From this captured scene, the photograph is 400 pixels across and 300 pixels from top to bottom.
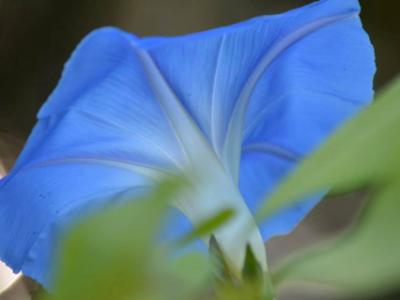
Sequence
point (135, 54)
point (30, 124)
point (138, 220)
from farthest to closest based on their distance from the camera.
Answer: point (30, 124) → point (135, 54) → point (138, 220)

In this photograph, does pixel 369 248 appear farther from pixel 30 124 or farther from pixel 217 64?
pixel 30 124

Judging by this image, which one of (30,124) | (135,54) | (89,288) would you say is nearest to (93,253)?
(89,288)

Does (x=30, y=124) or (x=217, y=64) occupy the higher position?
(x=217, y=64)

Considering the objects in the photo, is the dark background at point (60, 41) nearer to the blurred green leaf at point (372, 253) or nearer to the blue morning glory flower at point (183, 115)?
the blue morning glory flower at point (183, 115)

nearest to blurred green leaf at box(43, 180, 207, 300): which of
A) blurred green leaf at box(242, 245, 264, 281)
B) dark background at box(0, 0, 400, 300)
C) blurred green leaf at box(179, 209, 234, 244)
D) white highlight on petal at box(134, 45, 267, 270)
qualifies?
blurred green leaf at box(179, 209, 234, 244)

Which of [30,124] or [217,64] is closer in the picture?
[217,64]

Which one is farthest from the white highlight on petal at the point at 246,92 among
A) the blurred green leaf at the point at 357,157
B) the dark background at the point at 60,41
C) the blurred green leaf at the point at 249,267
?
the dark background at the point at 60,41

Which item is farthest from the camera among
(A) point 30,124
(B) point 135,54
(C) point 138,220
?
(A) point 30,124

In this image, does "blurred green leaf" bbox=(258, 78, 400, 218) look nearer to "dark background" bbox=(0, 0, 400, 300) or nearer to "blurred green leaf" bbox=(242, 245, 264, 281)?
"blurred green leaf" bbox=(242, 245, 264, 281)
